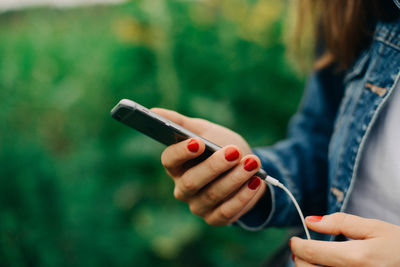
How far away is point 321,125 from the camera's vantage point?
0.81m

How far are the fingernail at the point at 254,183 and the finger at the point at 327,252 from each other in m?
0.12

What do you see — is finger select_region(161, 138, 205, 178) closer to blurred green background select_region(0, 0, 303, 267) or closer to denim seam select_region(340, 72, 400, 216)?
denim seam select_region(340, 72, 400, 216)

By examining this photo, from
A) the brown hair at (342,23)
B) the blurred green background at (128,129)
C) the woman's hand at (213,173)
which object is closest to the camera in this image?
the woman's hand at (213,173)

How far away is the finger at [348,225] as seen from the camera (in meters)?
0.41

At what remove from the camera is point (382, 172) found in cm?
Result: 55

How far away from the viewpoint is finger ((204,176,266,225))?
0.53 meters

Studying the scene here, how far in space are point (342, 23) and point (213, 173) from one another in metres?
0.45

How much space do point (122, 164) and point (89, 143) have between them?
168mm

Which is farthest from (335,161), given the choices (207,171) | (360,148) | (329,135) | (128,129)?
(128,129)

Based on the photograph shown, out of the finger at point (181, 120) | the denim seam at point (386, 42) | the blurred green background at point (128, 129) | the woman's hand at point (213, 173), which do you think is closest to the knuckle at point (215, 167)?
the woman's hand at point (213, 173)

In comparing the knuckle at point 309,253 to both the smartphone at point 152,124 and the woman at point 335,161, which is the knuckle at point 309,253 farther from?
the smartphone at point 152,124

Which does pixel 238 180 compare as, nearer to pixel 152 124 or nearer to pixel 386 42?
pixel 152 124

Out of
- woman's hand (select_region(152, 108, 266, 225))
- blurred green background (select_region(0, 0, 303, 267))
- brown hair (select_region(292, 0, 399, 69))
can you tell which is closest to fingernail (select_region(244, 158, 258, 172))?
woman's hand (select_region(152, 108, 266, 225))

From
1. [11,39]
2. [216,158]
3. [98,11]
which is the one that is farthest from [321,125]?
[11,39]
